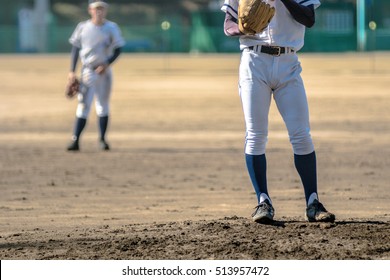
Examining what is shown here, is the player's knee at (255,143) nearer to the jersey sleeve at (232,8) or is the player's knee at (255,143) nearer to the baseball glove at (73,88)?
the jersey sleeve at (232,8)

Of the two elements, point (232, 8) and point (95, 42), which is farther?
point (95, 42)

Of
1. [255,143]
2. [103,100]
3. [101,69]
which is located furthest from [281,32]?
[103,100]

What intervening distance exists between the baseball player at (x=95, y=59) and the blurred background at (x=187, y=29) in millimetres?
29077

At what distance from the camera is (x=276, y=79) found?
7.41 m

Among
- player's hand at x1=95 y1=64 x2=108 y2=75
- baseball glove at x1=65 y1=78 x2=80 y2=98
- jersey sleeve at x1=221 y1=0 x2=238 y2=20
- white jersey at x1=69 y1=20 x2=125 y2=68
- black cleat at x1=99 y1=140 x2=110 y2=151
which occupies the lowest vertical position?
black cleat at x1=99 y1=140 x2=110 y2=151

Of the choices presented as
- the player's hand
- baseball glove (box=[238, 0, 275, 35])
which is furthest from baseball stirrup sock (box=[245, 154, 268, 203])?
the player's hand

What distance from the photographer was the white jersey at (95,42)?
577 inches

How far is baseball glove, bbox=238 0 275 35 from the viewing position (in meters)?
7.12

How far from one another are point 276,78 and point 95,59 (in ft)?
24.7

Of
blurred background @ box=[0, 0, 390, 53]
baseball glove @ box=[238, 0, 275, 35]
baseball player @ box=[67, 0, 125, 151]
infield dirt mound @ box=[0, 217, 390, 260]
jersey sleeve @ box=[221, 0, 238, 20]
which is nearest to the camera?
infield dirt mound @ box=[0, 217, 390, 260]

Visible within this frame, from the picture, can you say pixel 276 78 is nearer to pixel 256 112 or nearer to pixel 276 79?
pixel 276 79

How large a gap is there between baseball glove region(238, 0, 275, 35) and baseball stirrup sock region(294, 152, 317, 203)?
1.01 metres

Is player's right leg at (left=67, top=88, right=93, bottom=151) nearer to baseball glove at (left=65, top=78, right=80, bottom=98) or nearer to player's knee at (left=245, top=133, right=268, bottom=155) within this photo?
baseball glove at (left=65, top=78, right=80, bottom=98)

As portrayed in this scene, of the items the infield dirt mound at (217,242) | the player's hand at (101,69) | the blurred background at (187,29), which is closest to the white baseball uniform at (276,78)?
the infield dirt mound at (217,242)
